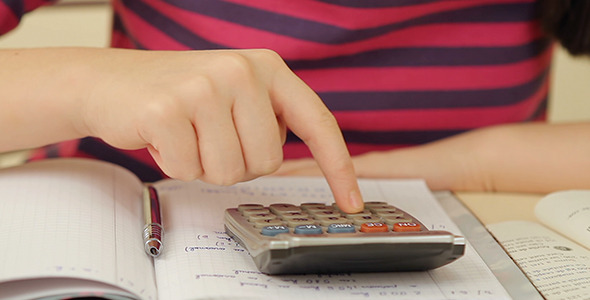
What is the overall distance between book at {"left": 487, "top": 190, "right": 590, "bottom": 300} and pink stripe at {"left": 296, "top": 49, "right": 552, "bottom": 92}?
0.23 m

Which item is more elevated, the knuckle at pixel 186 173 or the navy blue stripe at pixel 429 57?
the navy blue stripe at pixel 429 57

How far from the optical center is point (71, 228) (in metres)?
0.43

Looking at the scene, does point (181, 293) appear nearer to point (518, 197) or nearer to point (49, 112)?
point (49, 112)

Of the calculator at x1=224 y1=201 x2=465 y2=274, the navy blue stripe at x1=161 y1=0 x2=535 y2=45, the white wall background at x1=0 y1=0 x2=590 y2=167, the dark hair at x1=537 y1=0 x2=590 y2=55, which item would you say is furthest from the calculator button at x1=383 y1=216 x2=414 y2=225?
the white wall background at x1=0 y1=0 x2=590 y2=167

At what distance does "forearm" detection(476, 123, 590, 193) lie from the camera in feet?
1.94

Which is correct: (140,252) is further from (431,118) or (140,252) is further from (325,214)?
(431,118)

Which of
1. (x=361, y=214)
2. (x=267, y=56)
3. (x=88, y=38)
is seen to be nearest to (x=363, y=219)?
Result: (x=361, y=214)

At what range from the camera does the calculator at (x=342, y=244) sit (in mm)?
369

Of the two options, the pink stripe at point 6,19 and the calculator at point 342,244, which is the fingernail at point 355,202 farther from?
the pink stripe at point 6,19

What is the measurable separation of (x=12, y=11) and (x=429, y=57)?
409mm

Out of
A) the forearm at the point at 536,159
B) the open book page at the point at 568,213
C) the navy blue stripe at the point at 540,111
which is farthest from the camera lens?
the navy blue stripe at the point at 540,111

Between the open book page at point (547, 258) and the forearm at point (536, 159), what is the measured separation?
0.26 ft

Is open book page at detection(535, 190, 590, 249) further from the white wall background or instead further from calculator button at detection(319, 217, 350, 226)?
the white wall background

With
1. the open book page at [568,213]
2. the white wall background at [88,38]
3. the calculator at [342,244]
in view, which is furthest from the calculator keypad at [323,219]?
the white wall background at [88,38]
